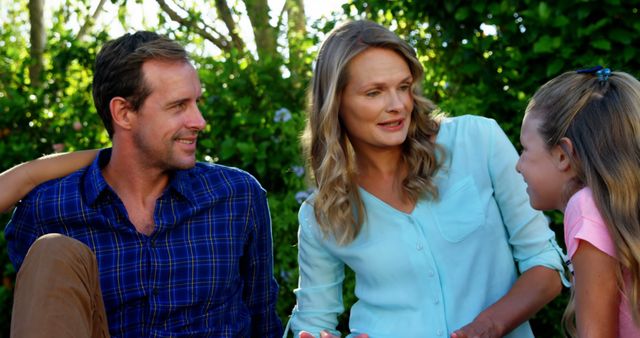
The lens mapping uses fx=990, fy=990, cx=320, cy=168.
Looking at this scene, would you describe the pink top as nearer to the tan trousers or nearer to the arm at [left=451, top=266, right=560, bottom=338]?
the arm at [left=451, top=266, right=560, bottom=338]

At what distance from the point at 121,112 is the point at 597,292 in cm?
184

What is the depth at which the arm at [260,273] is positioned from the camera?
143 inches

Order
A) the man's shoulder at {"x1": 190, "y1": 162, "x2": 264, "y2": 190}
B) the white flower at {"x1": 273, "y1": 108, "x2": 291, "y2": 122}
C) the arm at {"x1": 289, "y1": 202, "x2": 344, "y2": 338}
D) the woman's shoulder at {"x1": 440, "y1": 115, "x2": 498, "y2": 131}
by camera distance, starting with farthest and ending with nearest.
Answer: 1. the white flower at {"x1": 273, "y1": 108, "x2": 291, "y2": 122}
2. the man's shoulder at {"x1": 190, "y1": 162, "x2": 264, "y2": 190}
3. the arm at {"x1": 289, "y1": 202, "x2": 344, "y2": 338}
4. the woman's shoulder at {"x1": 440, "y1": 115, "x2": 498, "y2": 131}

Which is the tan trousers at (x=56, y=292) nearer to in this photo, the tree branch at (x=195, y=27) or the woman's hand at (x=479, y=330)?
the woman's hand at (x=479, y=330)

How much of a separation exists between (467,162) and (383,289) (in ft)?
1.62

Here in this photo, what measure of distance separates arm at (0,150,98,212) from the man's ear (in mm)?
170

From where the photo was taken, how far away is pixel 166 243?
3453 millimetres

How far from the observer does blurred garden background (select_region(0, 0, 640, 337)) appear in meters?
4.21

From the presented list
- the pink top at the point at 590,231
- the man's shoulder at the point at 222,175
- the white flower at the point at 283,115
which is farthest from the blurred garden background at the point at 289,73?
the pink top at the point at 590,231

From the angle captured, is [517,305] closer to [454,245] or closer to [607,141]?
[454,245]

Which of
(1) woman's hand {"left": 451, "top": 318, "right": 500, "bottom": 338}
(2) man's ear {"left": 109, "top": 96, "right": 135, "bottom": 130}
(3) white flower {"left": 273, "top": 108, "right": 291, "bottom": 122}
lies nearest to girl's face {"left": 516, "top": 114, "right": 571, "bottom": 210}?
(1) woman's hand {"left": 451, "top": 318, "right": 500, "bottom": 338}

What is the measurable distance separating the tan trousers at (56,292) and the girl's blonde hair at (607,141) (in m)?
1.40

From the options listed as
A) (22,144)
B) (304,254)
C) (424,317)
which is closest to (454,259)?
Answer: (424,317)

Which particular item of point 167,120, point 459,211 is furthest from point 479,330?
point 167,120
